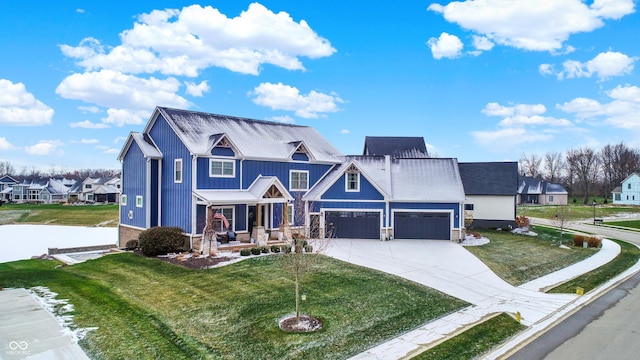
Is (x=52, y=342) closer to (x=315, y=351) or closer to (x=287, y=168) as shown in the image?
(x=315, y=351)

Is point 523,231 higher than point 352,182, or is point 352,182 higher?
point 352,182

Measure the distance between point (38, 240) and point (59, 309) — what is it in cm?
2884

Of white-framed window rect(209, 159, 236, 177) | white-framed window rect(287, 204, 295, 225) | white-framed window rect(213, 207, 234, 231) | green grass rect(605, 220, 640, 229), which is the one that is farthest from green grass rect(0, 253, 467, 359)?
Result: green grass rect(605, 220, 640, 229)

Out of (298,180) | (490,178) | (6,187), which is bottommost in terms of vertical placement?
(6,187)

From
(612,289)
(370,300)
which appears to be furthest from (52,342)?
(612,289)

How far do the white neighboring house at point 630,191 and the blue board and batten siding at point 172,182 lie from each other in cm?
7812

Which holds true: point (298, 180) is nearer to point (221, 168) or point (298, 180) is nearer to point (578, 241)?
point (221, 168)

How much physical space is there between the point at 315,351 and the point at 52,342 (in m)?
7.24

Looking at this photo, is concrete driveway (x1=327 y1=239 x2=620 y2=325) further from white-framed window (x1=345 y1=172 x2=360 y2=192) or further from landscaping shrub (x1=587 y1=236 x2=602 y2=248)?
white-framed window (x1=345 y1=172 x2=360 y2=192)

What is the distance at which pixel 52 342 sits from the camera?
452 inches

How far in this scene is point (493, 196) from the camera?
3653 cm

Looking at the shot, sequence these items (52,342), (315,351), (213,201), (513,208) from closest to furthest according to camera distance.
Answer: (315,351), (52,342), (213,201), (513,208)

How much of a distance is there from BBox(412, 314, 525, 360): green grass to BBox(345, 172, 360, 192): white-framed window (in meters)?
16.2

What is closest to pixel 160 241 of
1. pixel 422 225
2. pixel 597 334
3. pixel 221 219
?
pixel 221 219
